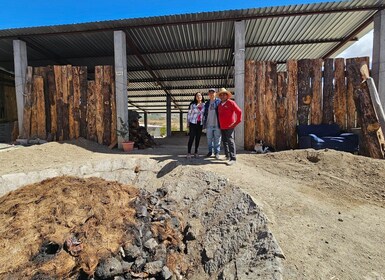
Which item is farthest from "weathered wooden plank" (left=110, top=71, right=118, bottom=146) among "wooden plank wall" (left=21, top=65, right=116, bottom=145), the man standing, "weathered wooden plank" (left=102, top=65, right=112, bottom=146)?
the man standing

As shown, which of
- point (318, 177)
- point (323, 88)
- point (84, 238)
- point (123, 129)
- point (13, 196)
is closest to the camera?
point (84, 238)

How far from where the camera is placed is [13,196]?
145 inches

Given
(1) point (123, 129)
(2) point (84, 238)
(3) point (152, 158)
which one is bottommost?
(2) point (84, 238)

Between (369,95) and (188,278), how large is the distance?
569cm

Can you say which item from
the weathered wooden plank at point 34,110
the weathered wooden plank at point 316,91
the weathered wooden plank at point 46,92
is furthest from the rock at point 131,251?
the weathered wooden plank at point 34,110

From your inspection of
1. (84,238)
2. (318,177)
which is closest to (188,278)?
(84,238)

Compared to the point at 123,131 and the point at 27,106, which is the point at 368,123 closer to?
the point at 123,131

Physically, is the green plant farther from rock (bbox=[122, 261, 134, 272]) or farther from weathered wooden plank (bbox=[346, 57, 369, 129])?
weathered wooden plank (bbox=[346, 57, 369, 129])

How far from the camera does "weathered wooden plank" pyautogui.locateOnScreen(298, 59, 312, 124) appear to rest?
6336 mm

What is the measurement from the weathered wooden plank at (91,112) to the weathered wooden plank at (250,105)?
464cm

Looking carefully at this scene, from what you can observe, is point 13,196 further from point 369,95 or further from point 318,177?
point 369,95

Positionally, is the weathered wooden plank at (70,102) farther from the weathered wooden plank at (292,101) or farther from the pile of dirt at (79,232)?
the weathered wooden plank at (292,101)

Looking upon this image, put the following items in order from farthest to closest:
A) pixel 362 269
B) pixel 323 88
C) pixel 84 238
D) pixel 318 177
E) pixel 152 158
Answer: pixel 323 88 → pixel 152 158 → pixel 318 177 → pixel 84 238 → pixel 362 269

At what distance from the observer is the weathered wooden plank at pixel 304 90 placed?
20.8ft
